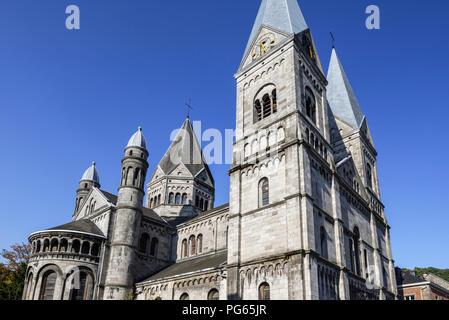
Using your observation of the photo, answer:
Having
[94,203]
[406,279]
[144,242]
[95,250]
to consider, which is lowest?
[406,279]

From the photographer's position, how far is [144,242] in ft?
126

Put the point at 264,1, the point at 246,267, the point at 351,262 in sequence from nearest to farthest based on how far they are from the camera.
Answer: the point at 246,267 → the point at 351,262 → the point at 264,1

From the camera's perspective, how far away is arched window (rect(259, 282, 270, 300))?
22.1 m

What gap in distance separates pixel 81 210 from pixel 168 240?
A: 451 inches

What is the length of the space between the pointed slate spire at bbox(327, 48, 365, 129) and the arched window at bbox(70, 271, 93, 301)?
3040cm

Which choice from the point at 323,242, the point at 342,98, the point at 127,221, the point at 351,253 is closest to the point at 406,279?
the point at 351,253

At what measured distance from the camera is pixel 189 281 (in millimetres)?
28828

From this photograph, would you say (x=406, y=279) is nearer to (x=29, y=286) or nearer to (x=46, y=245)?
(x=46, y=245)

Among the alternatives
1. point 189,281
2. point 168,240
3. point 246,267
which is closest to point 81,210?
point 168,240

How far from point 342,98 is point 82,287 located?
110 ft

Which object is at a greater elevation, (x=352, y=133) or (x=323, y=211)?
(x=352, y=133)

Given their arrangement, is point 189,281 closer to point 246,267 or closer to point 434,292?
point 246,267

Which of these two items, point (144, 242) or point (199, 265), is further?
point (144, 242)

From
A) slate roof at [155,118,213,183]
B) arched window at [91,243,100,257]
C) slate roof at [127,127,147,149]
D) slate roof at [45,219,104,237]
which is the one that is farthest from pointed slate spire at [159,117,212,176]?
arched window at [91,243,100,257]
